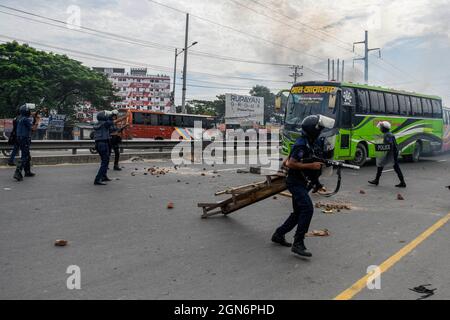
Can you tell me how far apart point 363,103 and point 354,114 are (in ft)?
2.89

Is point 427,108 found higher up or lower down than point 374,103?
higher up

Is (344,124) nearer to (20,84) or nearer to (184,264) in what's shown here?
(184,264)

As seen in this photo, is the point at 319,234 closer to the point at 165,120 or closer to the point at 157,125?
the point at 157,125

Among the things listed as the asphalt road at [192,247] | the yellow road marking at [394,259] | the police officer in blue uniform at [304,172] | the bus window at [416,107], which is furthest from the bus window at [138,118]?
the police officer in blue uniform at [304,172]

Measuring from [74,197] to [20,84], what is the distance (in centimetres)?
2689

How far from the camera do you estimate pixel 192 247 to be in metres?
5.16

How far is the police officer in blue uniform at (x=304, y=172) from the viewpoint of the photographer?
16.0 feet

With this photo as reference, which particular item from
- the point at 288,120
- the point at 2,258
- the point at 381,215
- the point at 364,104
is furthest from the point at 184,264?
the point at 364,104

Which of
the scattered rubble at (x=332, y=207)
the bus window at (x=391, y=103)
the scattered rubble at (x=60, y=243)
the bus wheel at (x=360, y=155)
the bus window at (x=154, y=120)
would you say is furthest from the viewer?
the bus window at (x=154, y=120)

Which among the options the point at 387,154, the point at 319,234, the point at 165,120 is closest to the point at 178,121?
the point at 165,120

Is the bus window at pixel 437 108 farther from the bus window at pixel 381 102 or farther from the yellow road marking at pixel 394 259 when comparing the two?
the yellow road marking at pixel 394 259

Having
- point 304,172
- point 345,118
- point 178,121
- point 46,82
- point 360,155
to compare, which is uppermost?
point 46,82

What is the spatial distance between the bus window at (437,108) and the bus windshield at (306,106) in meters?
9.03

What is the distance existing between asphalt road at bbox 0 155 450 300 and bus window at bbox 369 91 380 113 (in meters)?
7.68
